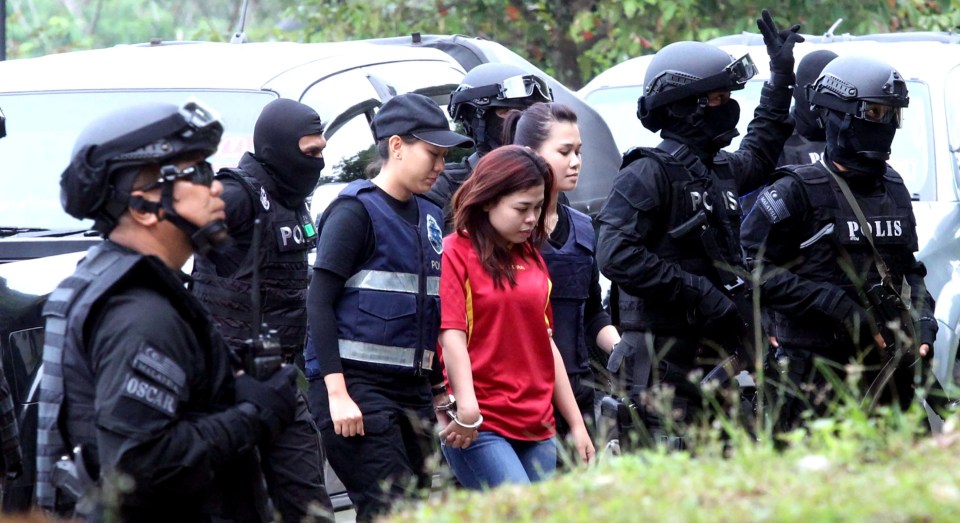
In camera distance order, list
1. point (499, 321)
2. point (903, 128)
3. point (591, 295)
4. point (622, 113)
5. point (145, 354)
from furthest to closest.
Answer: point (622, 113)
point (903, 128)
point (591, 295)
point (499, 321)
point (145, 354)

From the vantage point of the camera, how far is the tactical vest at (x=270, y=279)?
5105 millimetres

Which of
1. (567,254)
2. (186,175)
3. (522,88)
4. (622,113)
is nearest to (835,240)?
(567,254)

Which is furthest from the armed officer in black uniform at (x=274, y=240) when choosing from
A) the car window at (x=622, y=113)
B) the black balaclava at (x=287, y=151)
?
the car window at (x=622, y=113)

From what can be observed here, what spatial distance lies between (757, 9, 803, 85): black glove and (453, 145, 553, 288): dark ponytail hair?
1.50 metres

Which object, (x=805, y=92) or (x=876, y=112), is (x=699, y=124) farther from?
(x=805, y=92)

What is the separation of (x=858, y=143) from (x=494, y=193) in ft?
5.53

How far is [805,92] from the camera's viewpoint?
7383mm

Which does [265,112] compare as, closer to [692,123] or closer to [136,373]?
[692,123]

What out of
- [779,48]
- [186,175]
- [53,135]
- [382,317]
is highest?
[186,175]

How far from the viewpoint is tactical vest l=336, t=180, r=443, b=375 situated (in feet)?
16.4

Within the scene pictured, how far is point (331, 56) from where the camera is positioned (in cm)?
691

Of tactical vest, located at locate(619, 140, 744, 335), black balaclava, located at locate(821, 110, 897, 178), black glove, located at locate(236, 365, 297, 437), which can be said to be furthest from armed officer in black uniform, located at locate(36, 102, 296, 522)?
black balaclava, located at locate(821, 110, 897, 178)

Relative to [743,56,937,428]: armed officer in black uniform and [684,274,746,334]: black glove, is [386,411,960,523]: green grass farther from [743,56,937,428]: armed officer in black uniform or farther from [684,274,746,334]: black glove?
[743,56,937,428]: armed officer in black uniform

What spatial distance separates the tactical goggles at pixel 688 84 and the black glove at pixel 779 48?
47 cm
